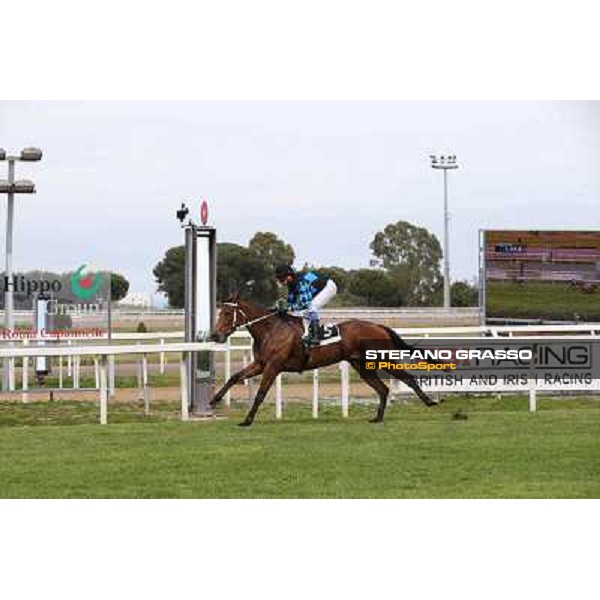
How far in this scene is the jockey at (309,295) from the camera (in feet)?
37.7

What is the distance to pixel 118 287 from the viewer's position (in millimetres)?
13695

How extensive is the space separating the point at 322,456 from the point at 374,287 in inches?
138

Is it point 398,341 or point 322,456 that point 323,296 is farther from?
point 322,456

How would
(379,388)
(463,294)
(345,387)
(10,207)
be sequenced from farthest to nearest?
1. (463,294)
2. (10,207)
3. (345,387)
4. (379,388)

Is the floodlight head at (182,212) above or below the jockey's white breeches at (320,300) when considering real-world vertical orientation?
above

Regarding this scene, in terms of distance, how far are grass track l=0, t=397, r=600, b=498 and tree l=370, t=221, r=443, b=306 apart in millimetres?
1383

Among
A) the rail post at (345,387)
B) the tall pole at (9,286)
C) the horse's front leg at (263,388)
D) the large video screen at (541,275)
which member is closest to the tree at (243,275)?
the horse's front leg at (263,388)

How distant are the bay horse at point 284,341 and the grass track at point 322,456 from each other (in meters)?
0.49

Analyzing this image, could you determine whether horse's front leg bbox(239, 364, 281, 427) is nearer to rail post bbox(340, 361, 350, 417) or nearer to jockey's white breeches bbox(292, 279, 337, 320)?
jockey's white breeches bbox(292, 279, 337, 320)

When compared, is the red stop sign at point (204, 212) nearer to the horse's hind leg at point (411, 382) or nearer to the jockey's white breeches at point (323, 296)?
the jockey's white breeches at point (323, 296)

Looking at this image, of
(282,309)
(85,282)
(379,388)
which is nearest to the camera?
(282,309)

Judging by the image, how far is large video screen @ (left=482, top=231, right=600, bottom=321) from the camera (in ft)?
48.1

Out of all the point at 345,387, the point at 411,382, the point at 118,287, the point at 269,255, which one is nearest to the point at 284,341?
the point at 269,255

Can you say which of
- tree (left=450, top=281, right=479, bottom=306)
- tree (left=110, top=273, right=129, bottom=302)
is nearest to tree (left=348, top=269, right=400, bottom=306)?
tree (left=450, top=281, right=479, bottom=306)
